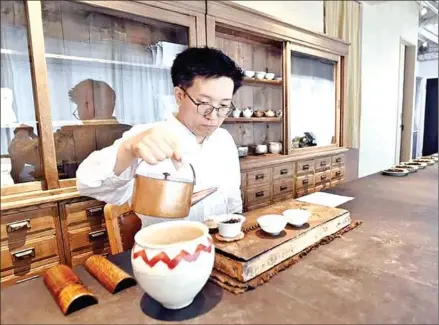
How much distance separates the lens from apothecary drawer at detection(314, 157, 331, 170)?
9.90 ft

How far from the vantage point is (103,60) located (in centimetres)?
182

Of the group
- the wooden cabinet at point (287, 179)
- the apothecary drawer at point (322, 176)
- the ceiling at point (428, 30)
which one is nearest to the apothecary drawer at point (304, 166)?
the wooden cabinet at point (287, 179)

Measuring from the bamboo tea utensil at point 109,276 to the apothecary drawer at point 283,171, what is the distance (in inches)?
77.2

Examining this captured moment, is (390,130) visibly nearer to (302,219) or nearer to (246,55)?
(246,55)

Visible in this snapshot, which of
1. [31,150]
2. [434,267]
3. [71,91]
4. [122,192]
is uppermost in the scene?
[71,91]

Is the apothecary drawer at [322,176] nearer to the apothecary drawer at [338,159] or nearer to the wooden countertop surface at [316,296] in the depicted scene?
the apothecary drawer at [338,159]

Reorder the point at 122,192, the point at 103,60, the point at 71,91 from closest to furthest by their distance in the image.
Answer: the point at 122,192 → the point at 71,91 → the point at 103,60

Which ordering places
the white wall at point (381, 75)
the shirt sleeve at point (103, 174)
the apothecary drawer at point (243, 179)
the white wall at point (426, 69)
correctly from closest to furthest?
1. the shirt sleeve at point (103, 174)
2. the apothecary drawer at point (243, 179)
3. the white wall at point (381, 75)
4. the white wall at point (426, 69)

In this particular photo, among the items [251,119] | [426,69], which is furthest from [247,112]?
[426,69]

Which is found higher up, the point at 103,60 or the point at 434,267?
the point at 103,60

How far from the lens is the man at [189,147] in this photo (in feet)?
2.38

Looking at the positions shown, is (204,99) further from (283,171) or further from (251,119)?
(283,171)

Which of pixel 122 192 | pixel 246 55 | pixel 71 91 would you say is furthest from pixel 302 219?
pixel 246 55

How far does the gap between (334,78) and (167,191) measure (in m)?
3.10
